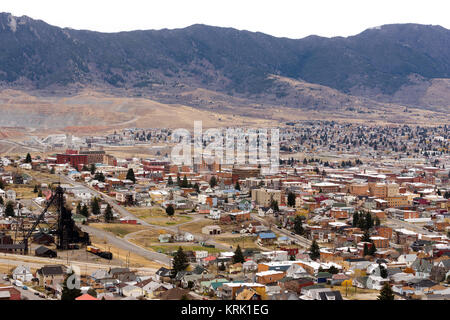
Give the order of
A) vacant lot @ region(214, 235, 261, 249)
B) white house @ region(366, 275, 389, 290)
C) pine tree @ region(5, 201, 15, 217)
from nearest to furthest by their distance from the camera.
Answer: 1. white house @ region(366, 275, 389, 290)
2. vacant lot @ region(214, 235, 261, 249)
3. pine tree @ region(5, 201, 15, 217)

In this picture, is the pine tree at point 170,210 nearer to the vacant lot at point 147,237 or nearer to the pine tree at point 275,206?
the vacant lot at point 147,237

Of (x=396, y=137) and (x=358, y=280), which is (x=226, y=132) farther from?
(x=358, y=280)

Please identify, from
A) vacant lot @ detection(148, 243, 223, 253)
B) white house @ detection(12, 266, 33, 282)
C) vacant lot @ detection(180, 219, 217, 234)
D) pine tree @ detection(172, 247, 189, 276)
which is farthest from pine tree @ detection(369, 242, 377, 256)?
white house @ detection(12, 266, 33, 282)

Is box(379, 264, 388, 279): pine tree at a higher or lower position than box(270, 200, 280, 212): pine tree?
lower

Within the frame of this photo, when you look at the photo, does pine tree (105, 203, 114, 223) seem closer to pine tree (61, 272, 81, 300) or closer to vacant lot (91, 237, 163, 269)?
vacant lot (91, 237, 163, 269)

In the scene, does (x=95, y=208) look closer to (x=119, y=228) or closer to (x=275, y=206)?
(x=119, y=228)

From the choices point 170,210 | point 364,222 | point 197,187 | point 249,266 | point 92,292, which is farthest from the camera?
point 197,187

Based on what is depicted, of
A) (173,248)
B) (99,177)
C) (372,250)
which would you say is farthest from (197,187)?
(372,250)
